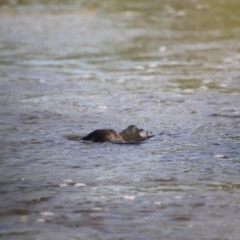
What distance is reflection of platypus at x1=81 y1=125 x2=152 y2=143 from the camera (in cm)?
657

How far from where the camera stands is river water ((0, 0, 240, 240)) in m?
4.77

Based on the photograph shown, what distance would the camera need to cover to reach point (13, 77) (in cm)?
988

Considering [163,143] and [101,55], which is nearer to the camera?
[163,143]

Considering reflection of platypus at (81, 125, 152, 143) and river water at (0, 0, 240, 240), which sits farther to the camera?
reflection of platypus at (81, 125, 152, 143)

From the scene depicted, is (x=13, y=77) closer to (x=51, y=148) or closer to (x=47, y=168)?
(x=51, y=148)

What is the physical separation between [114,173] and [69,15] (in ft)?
34.3

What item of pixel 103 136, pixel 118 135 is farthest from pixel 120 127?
pixel 103 136

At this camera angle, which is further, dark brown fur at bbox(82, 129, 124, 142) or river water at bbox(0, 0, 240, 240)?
dark brown fur at bbox(82, 129, 124, 142)

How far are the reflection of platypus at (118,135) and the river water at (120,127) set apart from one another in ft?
0.24

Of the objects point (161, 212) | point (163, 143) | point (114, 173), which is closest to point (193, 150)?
point (163, 143)

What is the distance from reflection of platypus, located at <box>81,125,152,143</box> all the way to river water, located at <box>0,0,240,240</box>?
0.24ft

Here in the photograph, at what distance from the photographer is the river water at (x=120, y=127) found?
4773 millimetres

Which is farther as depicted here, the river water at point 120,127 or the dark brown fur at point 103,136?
the dark brown fur at point 103,136

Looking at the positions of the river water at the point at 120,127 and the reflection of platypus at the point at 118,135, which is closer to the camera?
the river water at the point at 120,127
